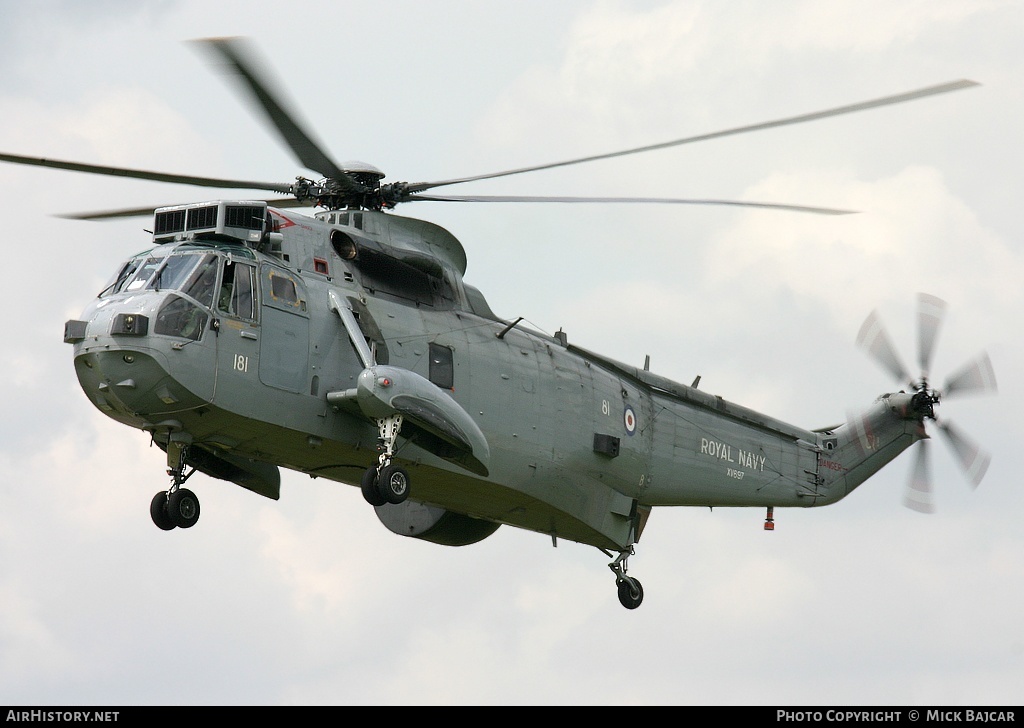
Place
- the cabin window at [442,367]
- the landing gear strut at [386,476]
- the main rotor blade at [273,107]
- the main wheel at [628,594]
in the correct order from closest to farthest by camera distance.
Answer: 1. the main rotor blade at [273,107]
2. the landing gear strut at [386,476]
3. the cabin window at [442,367]
4. the main wheel at [628,594]

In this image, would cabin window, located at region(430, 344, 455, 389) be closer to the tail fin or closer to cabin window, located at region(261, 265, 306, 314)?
cabin window, located at region(261, 265, 306, 314)

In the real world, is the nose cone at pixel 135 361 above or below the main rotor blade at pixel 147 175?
below

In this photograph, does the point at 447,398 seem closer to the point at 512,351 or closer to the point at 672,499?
the point at 512,351

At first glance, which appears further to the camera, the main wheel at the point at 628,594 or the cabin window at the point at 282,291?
the main wheel at the point at 628,594

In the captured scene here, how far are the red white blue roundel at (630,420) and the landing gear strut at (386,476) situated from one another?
5961 millimetres

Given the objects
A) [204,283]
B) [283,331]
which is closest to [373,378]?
[283,331]

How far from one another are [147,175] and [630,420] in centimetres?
902

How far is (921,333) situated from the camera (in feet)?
95.3

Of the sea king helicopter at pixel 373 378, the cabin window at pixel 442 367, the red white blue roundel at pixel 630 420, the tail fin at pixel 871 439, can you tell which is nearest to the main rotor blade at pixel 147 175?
the sea king helicopter at pixel 373 378

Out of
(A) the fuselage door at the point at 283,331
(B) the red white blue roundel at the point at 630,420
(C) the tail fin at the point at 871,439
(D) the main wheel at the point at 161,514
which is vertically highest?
(C) the tail fin at the point at 871,439

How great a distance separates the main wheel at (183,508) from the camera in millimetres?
21250

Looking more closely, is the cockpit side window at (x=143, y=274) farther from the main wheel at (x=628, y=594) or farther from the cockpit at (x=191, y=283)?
the main wheel at (x=628, y=594)

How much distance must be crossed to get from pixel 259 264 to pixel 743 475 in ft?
36.0
